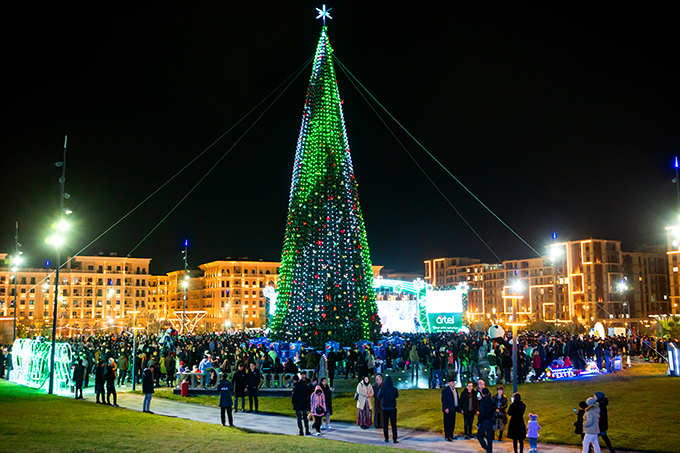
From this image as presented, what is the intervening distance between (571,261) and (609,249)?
24.7 feet

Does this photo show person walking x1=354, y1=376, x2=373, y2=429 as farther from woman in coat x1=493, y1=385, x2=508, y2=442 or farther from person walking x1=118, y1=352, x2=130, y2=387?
person walking x1=118, y1=352, x2=130, y2=387

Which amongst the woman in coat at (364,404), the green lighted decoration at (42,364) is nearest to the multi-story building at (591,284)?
the green lighted decoration at (42,364)

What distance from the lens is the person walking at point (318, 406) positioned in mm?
14000

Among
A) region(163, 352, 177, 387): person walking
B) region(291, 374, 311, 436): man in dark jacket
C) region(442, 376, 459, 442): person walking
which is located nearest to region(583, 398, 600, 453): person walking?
region(442, 376, 459, 442): person walking

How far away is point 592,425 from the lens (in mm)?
10945

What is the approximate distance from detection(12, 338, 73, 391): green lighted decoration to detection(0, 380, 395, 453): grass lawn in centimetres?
708

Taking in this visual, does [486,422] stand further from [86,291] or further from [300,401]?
[86,291]

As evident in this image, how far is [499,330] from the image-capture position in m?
21.5

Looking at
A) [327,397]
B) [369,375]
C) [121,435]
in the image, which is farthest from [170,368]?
[121,435]

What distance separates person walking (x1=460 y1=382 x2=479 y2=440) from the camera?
1368 centimetres

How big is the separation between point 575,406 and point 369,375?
27.0ft

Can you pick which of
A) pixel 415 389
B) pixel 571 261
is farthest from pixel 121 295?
pixel 415 389

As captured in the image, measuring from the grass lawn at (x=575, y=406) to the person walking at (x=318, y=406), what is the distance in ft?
6.70

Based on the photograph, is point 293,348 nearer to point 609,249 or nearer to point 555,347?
point 555,347
